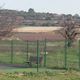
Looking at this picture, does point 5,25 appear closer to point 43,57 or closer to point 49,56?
point 49,56

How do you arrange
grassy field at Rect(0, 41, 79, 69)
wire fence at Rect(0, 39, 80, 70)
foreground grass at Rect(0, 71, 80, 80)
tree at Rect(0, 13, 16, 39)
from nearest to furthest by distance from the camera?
foreground grass at Rect(0, 71, 80, 80)
wire fence at Rect(0, 39, 80, 70)
grassy field at Rect(0, 41, 79, 69)
tree at Rect(0, 13, 16, 39)

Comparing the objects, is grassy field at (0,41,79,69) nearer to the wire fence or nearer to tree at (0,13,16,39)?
the wire fence

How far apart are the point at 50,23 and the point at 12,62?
65.7 meters

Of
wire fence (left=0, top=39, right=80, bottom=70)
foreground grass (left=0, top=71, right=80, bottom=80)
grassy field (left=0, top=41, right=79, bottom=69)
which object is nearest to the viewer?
foreground grass (left=0, top=71, right=80, bottom=80)

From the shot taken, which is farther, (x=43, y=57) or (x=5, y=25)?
(x=5, y=25)

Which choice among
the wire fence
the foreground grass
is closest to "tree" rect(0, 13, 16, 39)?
the wire fence

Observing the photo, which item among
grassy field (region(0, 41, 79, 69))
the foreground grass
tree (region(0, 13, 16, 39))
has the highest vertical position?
tree (region(0, 13, 16, 39))

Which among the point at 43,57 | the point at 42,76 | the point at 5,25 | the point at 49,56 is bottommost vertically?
the point at 49,56

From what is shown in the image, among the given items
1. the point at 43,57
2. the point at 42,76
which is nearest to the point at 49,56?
the point at 43,57

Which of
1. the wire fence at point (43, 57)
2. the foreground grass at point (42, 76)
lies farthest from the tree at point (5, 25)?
the foreground grass at point (42, 76)

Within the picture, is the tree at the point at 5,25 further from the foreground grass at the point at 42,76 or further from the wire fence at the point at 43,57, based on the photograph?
the foreground grass at the point at 42,76

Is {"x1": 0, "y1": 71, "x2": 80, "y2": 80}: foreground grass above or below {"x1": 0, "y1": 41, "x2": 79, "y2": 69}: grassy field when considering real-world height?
above

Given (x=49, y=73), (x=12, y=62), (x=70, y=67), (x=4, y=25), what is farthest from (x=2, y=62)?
(x=4, y=25)

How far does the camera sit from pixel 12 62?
24641mm
